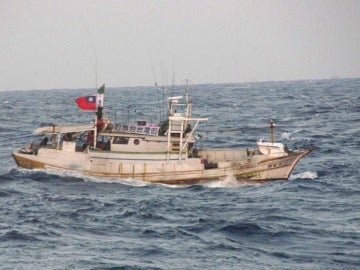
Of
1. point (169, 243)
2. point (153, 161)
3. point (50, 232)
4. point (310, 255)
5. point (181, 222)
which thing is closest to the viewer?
point (310, 255)

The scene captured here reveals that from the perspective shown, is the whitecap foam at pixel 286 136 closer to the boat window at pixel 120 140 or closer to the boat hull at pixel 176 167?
the boat hull at pixel 176 167

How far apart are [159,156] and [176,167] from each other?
4.75 feet

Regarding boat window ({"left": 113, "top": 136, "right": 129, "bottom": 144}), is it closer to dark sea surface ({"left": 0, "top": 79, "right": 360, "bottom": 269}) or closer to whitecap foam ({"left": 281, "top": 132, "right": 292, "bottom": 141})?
dark sea surface ({"left": 0, "top": 79, "right": 360, "bottom": 269})

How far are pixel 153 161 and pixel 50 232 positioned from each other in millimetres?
14567

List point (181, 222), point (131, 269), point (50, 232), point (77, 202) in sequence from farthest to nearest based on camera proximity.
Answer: point (77, 202) → point (181, 222) → point (50, 232) → point (131, 269)

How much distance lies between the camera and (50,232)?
30047 mm

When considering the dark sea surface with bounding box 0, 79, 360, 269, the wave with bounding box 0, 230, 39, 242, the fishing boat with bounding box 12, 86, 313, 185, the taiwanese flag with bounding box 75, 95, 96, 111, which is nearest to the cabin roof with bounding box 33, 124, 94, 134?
the fishing boat with bounding box 12, 86, 313, 185

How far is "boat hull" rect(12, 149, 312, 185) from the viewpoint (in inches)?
1714

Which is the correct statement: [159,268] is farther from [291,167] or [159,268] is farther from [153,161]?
[291,167]

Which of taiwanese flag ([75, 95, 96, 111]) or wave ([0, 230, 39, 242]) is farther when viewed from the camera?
taiwanese flag ([75, 95, 96, 111])

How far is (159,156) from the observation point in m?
43.4

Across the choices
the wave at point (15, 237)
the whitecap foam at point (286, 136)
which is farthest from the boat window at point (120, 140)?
the whitecap foam at point (286, 136)

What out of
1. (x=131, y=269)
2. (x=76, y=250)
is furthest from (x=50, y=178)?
(x=131, y=269)

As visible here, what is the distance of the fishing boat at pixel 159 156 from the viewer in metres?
43.5
